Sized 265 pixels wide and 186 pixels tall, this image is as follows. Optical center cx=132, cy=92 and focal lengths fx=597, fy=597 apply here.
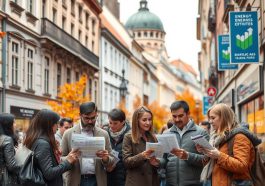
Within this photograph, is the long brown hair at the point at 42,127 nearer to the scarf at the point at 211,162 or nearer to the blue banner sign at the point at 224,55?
the scarf at the point at 211,162

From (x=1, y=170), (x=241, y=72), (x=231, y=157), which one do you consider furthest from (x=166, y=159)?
(x=241, y=72)

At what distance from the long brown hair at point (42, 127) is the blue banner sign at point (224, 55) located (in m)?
15.7

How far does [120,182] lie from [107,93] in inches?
1778

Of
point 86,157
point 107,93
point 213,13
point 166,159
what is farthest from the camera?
point 107,93

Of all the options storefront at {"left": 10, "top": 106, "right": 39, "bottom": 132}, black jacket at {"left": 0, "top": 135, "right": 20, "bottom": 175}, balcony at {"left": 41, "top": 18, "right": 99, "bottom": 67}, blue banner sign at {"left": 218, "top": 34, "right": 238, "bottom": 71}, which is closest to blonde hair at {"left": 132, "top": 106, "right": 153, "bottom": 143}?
black jacket at {"left": 0, "top": 135, "right": 20, "bottom": 175}

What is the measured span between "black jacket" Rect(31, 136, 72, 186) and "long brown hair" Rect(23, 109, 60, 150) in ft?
0.20

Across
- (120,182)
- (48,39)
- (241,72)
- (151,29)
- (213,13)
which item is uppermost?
(151,29)

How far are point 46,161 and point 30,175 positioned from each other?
0.80 ft

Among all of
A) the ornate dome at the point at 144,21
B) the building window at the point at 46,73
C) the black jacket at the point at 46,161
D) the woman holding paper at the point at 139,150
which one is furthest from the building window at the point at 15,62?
the ornate dome at the point at 144,21

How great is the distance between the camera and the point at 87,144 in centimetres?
688

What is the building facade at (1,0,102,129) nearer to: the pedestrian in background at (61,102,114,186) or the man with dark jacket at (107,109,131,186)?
the man with dark jacket at (107,109,131,186)

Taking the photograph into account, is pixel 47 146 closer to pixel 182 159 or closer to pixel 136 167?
pixel 136 167

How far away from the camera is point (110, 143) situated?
785cm

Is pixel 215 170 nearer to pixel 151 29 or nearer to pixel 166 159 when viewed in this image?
pixel 166 159
